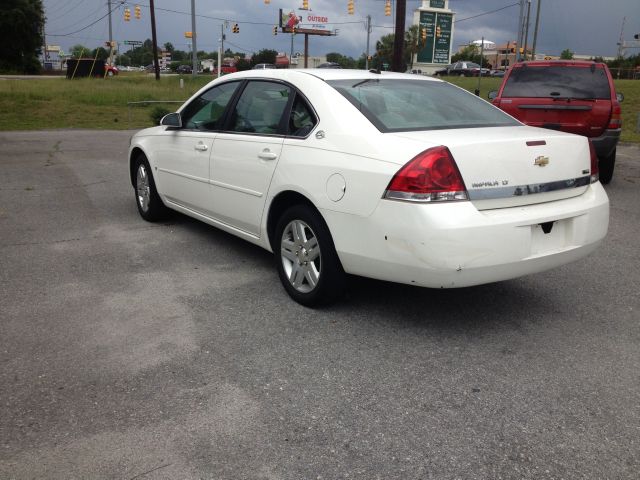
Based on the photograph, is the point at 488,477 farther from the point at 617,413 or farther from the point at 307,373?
the point at 307,373

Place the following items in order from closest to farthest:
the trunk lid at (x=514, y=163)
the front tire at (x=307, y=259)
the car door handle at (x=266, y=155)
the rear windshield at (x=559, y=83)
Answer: the trunk lid at (x=514, y=163), the front tire at (x=307, y=259), the car door handle at (x=266, y=155), the rear windshield at (x=559, y=83)

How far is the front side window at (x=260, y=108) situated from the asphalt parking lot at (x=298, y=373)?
119 cm

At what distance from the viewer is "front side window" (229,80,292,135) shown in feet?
15.8

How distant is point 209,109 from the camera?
5.70 m

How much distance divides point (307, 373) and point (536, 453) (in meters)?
1.25

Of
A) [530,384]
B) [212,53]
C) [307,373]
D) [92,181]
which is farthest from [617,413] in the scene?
[212,53]

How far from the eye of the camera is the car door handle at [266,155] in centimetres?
459

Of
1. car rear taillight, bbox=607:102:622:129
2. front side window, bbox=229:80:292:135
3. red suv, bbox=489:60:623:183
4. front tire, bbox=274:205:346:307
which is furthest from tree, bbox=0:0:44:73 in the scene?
front tire, bbox=274:205:346:307

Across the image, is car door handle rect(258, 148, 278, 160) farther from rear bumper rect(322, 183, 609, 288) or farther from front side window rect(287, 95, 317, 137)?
rear bumper rect(322, 183, 609, 288)

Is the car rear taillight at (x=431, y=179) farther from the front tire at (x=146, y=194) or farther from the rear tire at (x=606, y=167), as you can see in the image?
the rear tire at (x=606, y=167)

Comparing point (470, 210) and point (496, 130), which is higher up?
point (496, 130)

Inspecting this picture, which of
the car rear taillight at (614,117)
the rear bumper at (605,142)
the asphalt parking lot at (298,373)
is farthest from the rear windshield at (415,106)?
the car rear taillight at (614,117)

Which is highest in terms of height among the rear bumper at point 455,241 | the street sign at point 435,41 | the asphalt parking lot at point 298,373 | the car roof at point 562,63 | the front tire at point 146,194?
the street sign at point 435,41

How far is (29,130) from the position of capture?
18.8 meters
